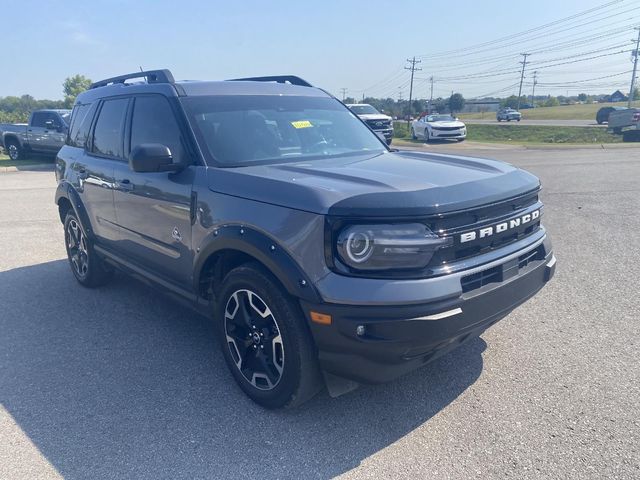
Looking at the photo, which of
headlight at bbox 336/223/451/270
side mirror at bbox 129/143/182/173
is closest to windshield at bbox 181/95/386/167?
side mirror at bbox 129/143/182/173

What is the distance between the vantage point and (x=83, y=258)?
215 inches

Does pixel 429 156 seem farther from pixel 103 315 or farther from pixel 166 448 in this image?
pixel 103 315

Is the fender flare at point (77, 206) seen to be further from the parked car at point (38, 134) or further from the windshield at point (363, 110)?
the windshield at point (363, 110)

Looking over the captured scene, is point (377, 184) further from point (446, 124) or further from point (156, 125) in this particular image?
point (446, 124)

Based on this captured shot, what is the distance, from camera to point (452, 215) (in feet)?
8.87

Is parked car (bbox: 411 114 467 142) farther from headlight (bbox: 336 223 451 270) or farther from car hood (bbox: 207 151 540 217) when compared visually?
headlight (bbox: 336 223 451 270)

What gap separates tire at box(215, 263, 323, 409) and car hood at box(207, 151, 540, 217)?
50 centimetres

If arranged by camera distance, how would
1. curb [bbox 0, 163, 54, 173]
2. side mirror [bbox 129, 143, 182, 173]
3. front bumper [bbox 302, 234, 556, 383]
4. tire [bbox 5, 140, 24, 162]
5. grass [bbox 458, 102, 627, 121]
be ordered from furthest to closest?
grass [bbox 458, 102, 627, 121] < tire [bbox 5, 140, 24, 162] < curb [bbox 0, 163, 54, 173] < side mirror [bbox 129, 143, 182, 173] < front bumper [bbox 302, 234, 556, 383]

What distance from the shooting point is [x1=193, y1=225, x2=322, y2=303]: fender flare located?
272 cm

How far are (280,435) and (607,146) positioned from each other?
23.7 metres

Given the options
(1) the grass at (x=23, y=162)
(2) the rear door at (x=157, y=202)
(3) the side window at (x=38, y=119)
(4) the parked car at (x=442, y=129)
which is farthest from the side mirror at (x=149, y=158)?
(4) the parked car at (x=442, y=129)

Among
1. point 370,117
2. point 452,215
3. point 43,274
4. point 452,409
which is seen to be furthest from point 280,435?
point 370,117

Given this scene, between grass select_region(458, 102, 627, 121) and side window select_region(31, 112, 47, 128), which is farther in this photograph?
grass select_region(458, 102, 627, 121)

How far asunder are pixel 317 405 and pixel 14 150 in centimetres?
2012
